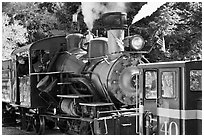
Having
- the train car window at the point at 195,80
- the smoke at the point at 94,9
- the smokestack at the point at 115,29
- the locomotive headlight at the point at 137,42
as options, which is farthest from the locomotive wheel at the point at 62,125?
the train car window at the point at 195,80

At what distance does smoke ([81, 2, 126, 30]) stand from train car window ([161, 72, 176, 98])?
6.81 metres

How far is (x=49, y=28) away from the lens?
24.5m

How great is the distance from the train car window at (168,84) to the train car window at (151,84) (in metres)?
0.28

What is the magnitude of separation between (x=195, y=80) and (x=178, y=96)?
Result: 1.34 ft

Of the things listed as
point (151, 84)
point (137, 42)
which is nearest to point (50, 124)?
point (137, 42)

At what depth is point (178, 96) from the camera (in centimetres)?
714

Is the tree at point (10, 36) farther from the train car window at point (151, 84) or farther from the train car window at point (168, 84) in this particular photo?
the train car window at point (168, 84)

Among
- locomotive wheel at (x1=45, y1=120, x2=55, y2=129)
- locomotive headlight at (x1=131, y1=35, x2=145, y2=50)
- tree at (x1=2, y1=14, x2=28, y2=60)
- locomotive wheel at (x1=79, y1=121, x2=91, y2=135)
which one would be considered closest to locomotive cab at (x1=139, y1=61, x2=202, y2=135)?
locomotive headlight at (x1=131, y1=35, x2=145, y2=50)

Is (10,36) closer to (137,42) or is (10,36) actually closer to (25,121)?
(25,121)

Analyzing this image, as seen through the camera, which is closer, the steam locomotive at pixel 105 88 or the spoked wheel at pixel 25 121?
the steam locomotive at pixel 105 88

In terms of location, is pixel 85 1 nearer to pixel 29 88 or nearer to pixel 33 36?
pixel 29 88

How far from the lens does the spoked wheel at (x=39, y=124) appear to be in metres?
12.2

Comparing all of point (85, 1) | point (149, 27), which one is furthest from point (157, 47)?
point (85, 1)

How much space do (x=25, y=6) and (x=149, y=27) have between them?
25.6 feet
